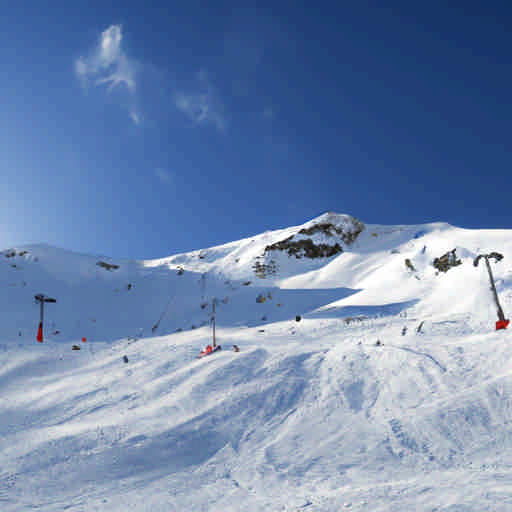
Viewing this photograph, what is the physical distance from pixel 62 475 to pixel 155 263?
44.2m

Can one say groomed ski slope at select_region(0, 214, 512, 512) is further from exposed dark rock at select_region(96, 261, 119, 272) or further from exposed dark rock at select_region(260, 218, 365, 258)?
exposed dark rock at select_region(96, 261, 119, 272)

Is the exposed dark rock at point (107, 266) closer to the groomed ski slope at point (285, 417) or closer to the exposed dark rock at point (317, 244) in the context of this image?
the exposed dark rock at point (317, 244)

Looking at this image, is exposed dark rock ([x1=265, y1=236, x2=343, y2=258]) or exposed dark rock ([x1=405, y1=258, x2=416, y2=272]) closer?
exposed dark rock ([x1=405, y1=258, x2=416, y2=272])

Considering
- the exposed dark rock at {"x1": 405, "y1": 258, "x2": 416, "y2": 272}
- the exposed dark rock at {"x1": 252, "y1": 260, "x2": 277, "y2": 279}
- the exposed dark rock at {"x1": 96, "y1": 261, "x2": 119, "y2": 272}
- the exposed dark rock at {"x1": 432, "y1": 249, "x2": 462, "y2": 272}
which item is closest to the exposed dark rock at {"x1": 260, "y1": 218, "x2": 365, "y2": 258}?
the exposed dark rock at {"x1": 252, "y1": 260, "x2": 277, "y2": 279}

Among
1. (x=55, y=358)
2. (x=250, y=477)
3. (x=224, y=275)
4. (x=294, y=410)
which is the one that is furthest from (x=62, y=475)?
(x=224, y=275)

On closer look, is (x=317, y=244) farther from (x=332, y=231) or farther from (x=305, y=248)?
(x=332, y=231)

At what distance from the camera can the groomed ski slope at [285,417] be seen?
464 cm

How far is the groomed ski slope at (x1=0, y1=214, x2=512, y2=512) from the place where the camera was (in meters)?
4.64

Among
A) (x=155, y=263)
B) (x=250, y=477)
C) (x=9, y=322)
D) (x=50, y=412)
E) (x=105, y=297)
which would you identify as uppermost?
(x=155, y=263)

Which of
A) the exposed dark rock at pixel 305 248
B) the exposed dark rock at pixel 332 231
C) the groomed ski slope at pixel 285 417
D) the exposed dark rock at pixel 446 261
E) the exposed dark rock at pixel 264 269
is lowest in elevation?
the groomed ski slope at pixel 285 417

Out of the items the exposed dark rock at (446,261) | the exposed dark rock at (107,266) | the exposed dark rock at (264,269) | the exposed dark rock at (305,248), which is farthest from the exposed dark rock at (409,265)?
the exposed dark rock at (107,266)

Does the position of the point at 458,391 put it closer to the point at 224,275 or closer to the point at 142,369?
the point at 142,369

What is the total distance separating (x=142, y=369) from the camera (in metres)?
11.3

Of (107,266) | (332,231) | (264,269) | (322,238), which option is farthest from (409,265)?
(107,266)
